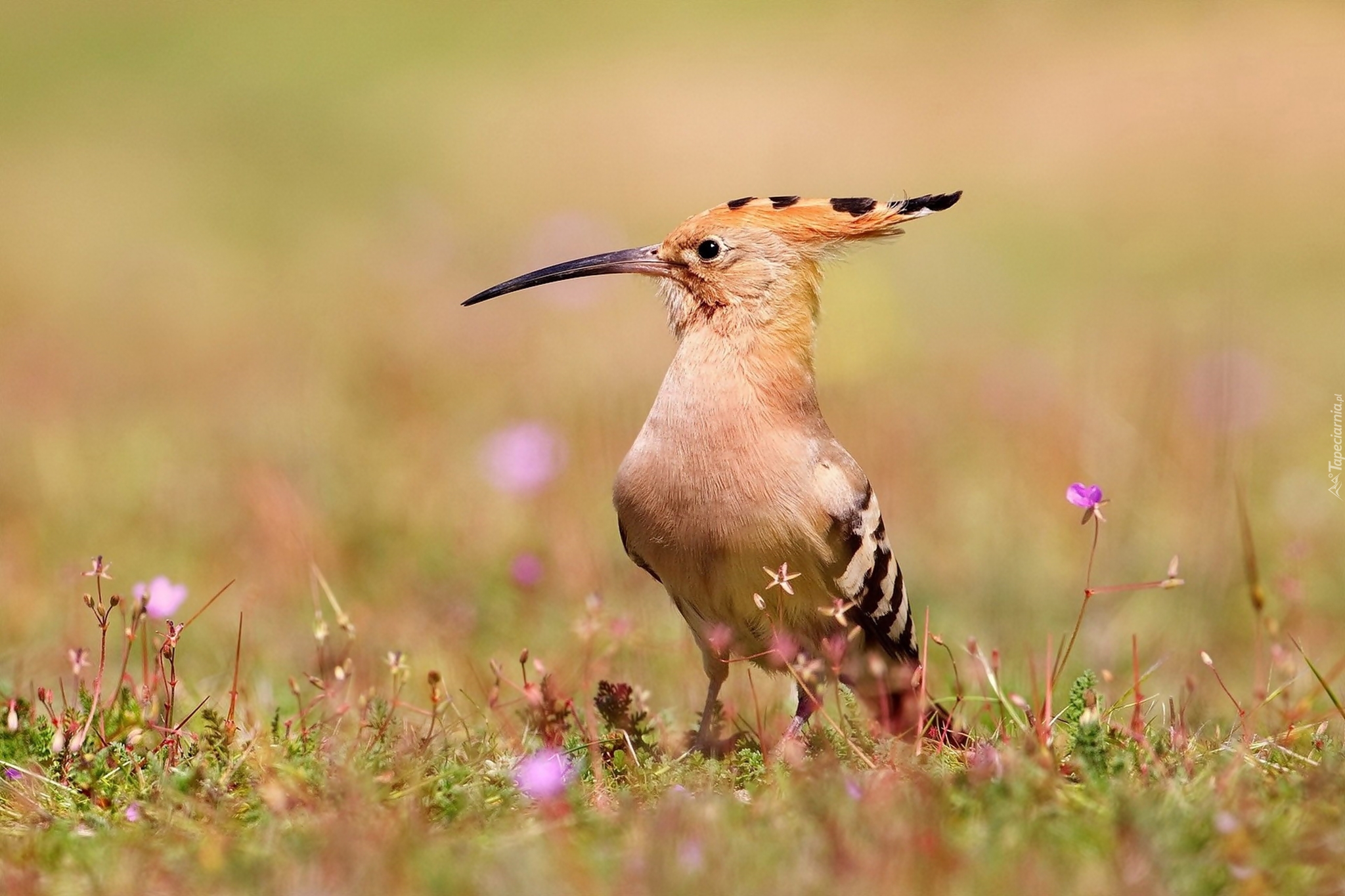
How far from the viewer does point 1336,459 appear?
17.2 ft

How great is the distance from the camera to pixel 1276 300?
8891mm

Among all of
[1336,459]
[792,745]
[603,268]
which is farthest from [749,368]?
[1336,459]

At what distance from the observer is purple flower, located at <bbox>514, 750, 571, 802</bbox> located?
2.54 metres

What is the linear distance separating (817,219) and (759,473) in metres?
0.66

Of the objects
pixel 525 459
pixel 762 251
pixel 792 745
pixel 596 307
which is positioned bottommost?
pixel 792 745

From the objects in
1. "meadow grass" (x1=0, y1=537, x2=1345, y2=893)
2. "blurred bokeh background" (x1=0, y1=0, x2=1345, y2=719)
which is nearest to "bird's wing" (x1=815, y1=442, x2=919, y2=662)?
"meadow grass" (x1=0, y1=537, x2=1345, y2=893)

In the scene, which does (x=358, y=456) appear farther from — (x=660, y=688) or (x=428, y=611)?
(x=660, y=688)

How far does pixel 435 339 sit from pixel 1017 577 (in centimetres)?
309

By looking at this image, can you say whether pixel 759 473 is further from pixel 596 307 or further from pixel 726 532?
pixel 596 307

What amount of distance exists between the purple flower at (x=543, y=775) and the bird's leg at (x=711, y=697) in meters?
0.38

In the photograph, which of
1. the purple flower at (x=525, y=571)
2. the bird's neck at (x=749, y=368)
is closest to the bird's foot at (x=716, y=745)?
the bird's neck at (x=749, y=368)

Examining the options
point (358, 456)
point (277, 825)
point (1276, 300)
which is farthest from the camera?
point (1276, 300)

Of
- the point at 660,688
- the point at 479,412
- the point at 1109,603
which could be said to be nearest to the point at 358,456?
the point at 479,412

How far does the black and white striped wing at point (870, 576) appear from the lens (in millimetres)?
3369
